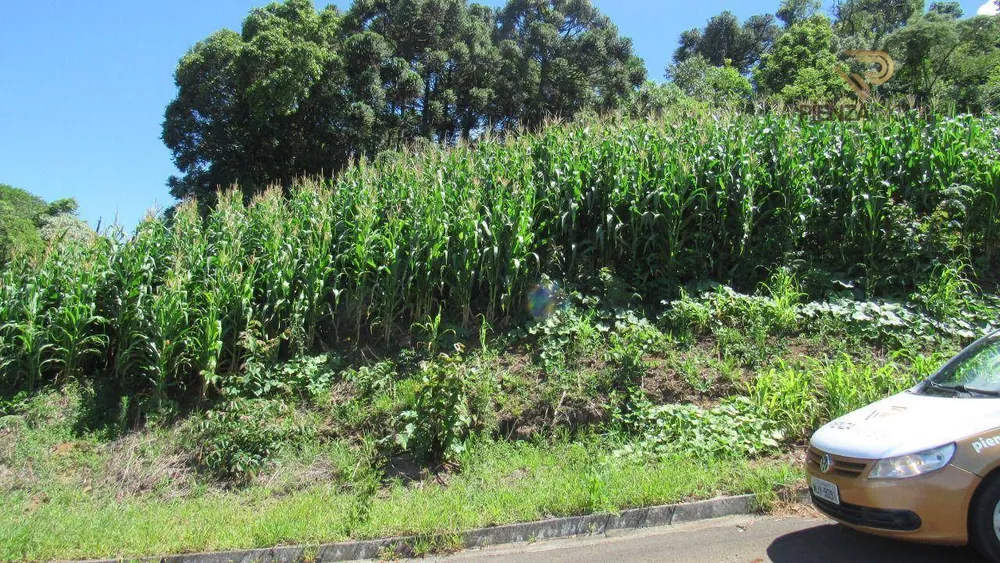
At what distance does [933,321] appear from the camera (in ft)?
26.5

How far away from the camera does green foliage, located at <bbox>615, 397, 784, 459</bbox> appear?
638 centimetres

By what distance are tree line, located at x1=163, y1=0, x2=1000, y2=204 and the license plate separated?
1854 centimetres

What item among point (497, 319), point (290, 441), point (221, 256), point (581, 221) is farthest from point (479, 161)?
point (290, 441)

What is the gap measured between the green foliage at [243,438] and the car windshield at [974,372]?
608cm

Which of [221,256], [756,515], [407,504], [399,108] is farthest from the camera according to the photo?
[399,108]

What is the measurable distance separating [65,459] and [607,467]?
6133mm

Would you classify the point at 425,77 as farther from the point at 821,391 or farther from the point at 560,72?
the point at 821,391

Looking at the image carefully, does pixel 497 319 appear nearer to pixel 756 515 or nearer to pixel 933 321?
pixel 756 515

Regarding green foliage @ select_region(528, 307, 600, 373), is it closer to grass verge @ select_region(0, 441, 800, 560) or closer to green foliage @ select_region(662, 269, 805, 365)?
green foliage @ select_region(662, 269, 805, 365)

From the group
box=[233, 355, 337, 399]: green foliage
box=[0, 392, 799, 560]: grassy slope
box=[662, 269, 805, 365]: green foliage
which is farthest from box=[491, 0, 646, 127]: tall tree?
box=[0, 392, 799, 560]: grassy slope

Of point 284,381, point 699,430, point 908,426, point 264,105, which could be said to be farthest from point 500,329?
point 264,105

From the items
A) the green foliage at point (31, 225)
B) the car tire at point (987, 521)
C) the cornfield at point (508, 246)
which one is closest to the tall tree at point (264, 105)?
the green foliage at point (31, 225)

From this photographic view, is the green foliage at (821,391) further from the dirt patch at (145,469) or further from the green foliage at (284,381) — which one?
the dirt patch at (145,469)

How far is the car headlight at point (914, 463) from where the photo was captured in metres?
4.02
